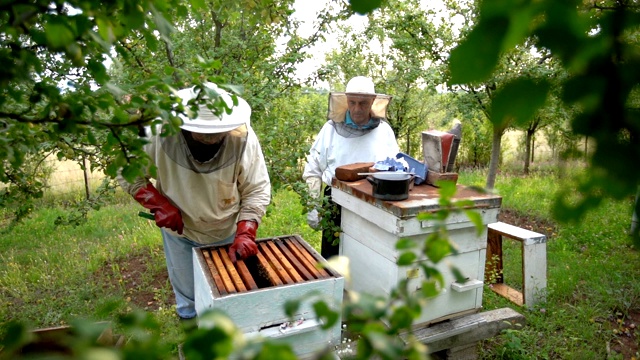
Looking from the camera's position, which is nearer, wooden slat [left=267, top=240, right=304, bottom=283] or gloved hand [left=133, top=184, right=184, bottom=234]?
wooden slat [left=267, top=240, right=304, bottom=283]

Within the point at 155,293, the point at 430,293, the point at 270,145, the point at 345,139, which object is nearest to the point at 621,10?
the point at 430,293

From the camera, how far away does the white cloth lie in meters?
3.52

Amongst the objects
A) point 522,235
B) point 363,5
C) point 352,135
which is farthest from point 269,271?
point 522,235

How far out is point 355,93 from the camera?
11.3 feet

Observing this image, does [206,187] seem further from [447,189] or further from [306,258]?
[447,189]

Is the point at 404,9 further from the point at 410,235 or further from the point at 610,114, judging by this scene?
the point at 610,114

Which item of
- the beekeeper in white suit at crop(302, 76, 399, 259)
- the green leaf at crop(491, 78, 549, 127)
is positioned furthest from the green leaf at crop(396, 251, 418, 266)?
the beekeeper in white suit at crop(302, 76, 399, 259)

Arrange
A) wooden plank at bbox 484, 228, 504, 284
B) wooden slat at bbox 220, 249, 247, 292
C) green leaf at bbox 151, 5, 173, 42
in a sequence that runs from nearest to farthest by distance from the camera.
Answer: green leaf at bbox 151, 5, 173, 42
wooden slat at bbox 220, 249, 247, 292
wooden plank at bbox 484, 228, 504, 284

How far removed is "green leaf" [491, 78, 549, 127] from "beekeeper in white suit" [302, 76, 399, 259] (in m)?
Answer: 3.00

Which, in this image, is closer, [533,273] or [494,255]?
[533,273]

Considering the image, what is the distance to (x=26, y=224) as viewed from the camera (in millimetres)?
5949

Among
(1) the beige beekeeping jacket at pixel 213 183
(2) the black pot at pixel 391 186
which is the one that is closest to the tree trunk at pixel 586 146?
(2) the black pot at pixel 391 186

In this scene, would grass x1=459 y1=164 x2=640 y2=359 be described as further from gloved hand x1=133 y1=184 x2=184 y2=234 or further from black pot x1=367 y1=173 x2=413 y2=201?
gloved hand x1=133 y1=184 x2=184 y2=234

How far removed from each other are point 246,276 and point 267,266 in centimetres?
13
